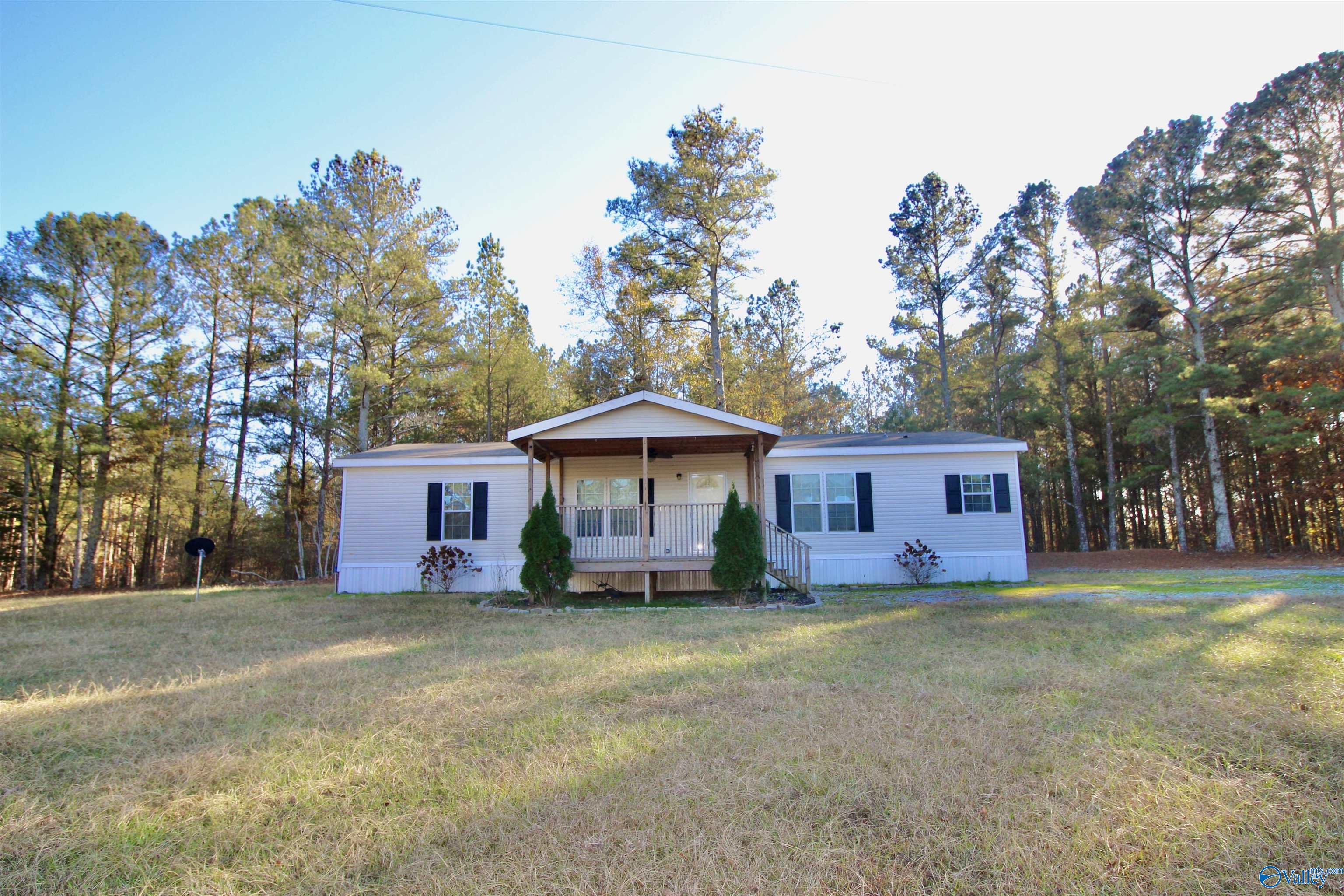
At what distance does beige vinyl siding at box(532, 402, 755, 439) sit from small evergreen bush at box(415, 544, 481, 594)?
3.80 meters

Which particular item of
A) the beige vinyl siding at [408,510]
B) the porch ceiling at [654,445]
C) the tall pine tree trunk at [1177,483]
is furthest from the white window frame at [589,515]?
the tall pine tree trunk at [1177,483]

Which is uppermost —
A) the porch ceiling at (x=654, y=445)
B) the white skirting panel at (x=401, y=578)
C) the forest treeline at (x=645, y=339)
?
the forest treeline at (x=645, y=339)

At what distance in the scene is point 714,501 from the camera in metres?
13.4

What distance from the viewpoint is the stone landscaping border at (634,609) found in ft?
32.2

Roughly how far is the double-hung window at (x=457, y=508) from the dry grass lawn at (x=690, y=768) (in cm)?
680

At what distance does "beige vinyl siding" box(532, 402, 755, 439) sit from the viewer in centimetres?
1081

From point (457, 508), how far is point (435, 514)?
0.45 meters

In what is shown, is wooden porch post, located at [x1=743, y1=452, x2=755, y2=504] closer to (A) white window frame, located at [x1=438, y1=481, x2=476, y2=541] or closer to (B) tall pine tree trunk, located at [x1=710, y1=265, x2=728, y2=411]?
(A) white window frame, located at [x1=438, y1=481, x2=476, y2=541]

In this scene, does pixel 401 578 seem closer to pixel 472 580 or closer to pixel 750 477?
pixel 472 580

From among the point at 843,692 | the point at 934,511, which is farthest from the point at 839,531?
the point at 843,692

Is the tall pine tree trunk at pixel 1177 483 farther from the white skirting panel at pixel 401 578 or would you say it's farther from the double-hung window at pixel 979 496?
the white skirting panel at pixel 401 578

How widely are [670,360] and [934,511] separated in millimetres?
11480

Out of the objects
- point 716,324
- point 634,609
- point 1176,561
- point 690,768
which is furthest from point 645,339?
point 690,768

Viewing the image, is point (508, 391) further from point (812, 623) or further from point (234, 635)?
point (812, 623)
